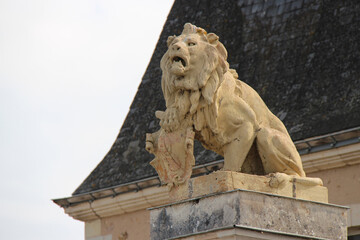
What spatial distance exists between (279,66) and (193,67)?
8.22 metres

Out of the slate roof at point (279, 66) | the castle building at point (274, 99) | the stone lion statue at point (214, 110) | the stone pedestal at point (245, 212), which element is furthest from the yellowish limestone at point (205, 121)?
the slate roof at point (279, 66)

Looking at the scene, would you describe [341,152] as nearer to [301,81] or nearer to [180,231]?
[301,81]

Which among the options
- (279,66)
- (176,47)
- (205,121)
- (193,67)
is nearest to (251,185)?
(205,121)

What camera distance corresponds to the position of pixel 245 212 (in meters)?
10.8

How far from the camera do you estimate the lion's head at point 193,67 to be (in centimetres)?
1129

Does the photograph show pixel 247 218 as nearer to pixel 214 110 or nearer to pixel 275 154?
pixel 275 154

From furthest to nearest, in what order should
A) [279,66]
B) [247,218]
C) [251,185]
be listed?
[279,66] → [251,185] → [247,218]

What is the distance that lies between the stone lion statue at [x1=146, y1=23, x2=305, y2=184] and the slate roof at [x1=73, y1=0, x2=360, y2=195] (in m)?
5.66

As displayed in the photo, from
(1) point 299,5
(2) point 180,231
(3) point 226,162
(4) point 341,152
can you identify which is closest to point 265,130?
(3) point 226,162

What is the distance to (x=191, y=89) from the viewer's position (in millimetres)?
11305

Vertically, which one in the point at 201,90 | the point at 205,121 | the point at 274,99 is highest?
the point at 274,99

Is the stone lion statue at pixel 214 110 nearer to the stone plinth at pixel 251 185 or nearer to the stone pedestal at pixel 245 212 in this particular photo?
the stone plinth at pixel 251 185

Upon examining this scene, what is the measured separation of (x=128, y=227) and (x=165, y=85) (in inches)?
378

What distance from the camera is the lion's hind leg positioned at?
11391 millimetres
